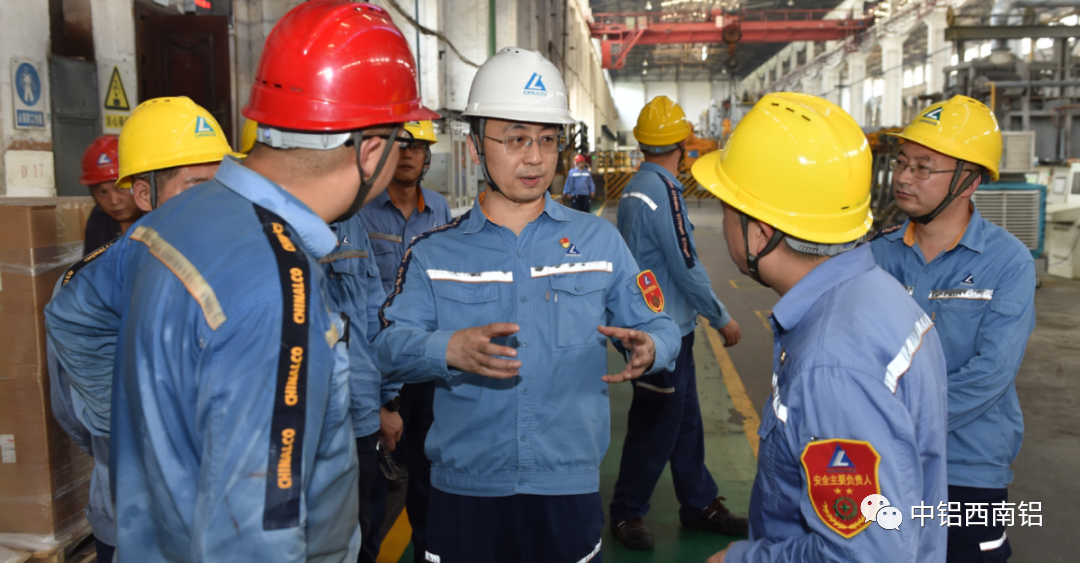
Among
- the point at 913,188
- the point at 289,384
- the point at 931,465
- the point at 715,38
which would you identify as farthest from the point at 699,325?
the point at 715,38

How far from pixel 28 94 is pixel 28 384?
7.06 feet

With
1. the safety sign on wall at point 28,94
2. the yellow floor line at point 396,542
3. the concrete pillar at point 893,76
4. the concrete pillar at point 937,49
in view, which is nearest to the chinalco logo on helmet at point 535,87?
the yellow floor line at point 396,542

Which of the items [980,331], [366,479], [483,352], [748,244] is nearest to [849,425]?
[748,244]

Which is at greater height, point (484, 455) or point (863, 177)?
point (863, 177)

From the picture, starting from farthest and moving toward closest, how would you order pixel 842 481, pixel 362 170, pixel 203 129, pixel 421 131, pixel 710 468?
pixel 710 468, pixel 421 131, pixel 203 129, pixel 362 170, pixel 842 481

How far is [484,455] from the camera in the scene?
6.57ft

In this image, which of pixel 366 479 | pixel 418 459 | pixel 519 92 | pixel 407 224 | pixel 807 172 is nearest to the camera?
pixel 807 172

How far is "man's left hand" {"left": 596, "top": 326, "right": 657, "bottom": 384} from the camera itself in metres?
1.86

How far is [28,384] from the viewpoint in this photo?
96.5 inches

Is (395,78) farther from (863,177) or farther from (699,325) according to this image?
(699,325)

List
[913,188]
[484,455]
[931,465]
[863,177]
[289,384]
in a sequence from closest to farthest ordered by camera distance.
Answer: [289,384] < [931,465] < [863,177] < [484,455] < [913,188]

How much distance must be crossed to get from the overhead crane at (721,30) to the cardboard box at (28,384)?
26881mm

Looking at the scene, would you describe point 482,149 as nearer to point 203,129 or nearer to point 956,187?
point 203,129

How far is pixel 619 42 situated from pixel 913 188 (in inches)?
1207
